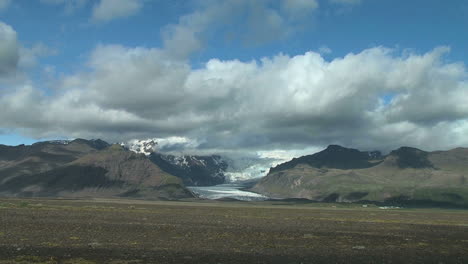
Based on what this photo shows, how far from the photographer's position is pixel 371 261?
49.5 meters

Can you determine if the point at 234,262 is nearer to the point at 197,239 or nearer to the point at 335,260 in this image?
the point at 335,260

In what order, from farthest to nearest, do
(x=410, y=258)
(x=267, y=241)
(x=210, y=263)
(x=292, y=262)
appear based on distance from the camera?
(x=267, y=241), (x=410, y=258), (x=292, y=262), (x=210, y=263)

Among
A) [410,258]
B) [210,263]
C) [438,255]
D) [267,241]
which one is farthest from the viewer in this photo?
[267,241]

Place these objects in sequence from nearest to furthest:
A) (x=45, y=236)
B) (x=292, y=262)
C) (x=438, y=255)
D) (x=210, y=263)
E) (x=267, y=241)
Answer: (x=210, y=263) → (x=292, y=262) → (x=438, y=255) → (x=45, y=236) → (x=267, y=241)

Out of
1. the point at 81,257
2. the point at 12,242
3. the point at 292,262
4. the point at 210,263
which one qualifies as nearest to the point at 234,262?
the point at 210,263

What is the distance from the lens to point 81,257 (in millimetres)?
44656

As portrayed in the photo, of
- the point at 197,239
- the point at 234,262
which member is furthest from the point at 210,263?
the point at 197,239

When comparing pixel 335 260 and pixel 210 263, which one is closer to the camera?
pixel 210 263

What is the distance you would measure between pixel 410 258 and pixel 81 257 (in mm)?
36362

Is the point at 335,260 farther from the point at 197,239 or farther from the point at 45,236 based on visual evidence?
the point at 45,236

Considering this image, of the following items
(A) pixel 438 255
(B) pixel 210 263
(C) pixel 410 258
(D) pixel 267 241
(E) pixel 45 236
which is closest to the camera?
(B) pixel 210 263

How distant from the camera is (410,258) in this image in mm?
52875

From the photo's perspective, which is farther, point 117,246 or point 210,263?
point 117,246

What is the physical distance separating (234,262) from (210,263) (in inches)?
98.5
